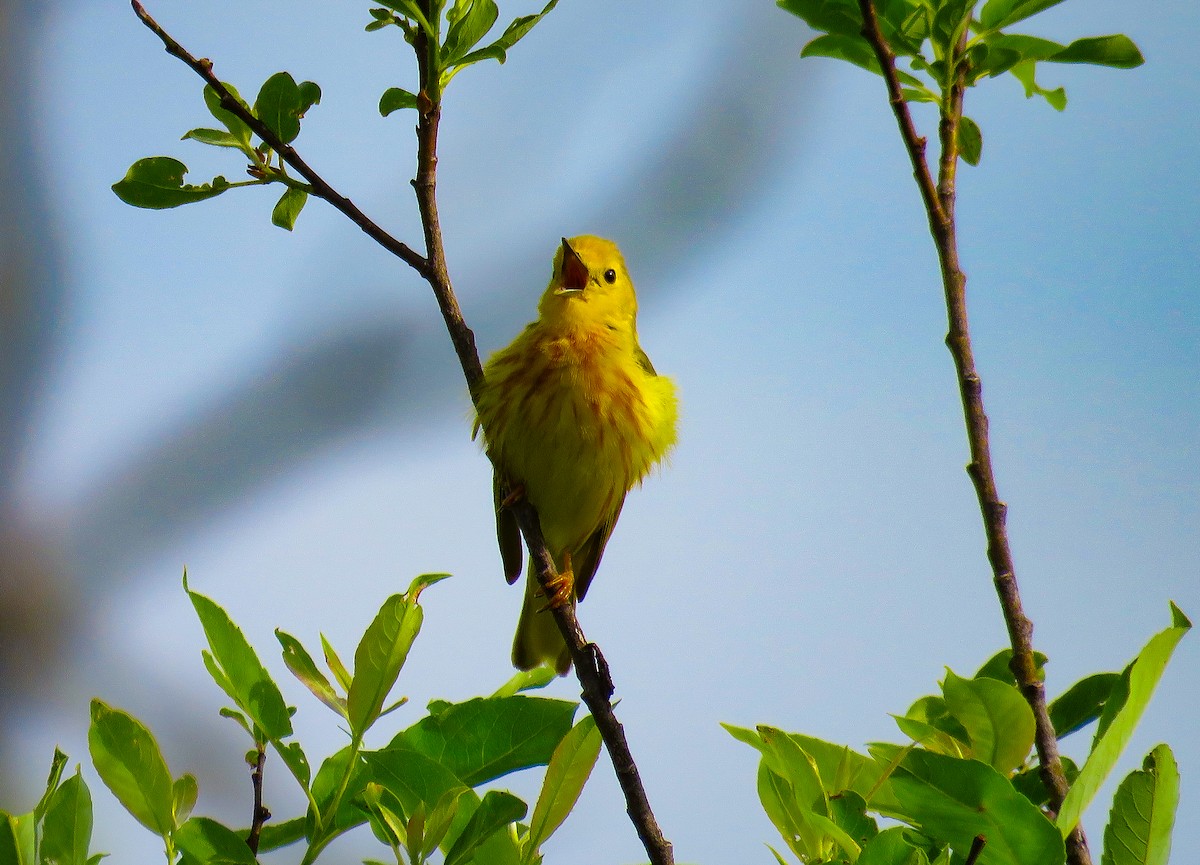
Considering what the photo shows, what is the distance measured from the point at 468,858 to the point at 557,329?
117 inches

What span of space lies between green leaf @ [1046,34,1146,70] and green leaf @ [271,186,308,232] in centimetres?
143

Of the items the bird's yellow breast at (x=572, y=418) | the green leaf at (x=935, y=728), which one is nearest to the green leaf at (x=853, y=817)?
the green leaf at (x=935, y=728)

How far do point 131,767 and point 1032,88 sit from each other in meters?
1.96

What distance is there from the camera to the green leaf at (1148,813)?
1.20m

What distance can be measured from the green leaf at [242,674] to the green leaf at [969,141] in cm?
169

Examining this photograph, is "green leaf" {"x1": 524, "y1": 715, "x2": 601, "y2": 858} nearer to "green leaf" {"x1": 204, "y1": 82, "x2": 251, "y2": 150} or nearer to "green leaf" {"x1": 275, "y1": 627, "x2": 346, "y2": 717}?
"green leaf" {"x1": 275, "y1": 627, "x2": 346, "y2": 717}

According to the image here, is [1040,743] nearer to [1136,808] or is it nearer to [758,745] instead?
[1136,808]

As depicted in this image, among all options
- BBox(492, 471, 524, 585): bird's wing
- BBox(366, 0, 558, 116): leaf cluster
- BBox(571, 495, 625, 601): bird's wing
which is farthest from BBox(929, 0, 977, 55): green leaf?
BBox(571, 495, 625, 601): bird's wing

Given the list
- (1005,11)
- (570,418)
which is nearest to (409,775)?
(1005,11)

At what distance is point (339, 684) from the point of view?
1566 millimetres

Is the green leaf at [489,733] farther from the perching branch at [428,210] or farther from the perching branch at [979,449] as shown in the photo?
the perching branch at [979,449]

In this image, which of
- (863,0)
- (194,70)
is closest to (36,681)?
(194,70)

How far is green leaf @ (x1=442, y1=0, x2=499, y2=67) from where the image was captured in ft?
6.36

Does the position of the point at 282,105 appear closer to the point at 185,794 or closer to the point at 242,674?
the point at 242,674
